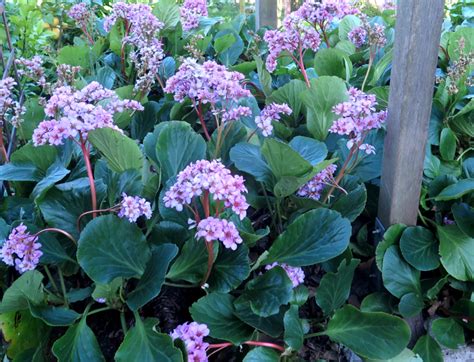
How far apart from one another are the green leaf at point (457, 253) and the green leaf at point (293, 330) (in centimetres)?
47

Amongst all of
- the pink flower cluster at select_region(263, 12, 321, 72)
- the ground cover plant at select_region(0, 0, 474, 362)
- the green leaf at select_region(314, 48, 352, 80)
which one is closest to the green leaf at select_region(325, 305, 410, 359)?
the ground cover plant at select_region(0, 0, 474, 362)

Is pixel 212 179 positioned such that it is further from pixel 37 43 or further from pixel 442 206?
pixel 37 43

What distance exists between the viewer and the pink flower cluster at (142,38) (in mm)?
1796

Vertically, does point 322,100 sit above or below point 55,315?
above

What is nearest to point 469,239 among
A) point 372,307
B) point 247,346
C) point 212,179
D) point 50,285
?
point 372,307

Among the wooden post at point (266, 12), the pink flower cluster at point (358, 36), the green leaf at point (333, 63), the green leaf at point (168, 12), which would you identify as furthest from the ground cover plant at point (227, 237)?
the wooden post at point (266, 12)

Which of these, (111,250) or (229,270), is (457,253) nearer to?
(229,270)

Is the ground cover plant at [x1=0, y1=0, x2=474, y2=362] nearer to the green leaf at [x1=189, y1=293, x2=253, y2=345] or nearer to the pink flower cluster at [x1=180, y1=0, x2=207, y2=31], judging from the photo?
the green leaf at [x1=189, y1=293, x2=253, y2=345]

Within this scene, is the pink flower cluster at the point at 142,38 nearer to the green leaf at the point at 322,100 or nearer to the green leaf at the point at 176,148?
the green leaf at the point at 176,148

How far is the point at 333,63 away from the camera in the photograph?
78.8 inches

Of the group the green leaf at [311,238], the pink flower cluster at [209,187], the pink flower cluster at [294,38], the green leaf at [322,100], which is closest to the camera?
the pink flower cluster at [209,187]

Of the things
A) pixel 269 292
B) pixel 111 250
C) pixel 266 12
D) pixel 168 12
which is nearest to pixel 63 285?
pixel 111 250

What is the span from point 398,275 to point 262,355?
0.46 m

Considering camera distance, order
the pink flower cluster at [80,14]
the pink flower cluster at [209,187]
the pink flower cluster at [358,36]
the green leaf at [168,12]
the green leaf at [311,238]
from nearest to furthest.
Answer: the pink flower cluster at [209,187], the green leaf at [311,238], the pink flower cluster at [358,36], the pink flower cluster at [80,14], the green leaf at [168,12]
